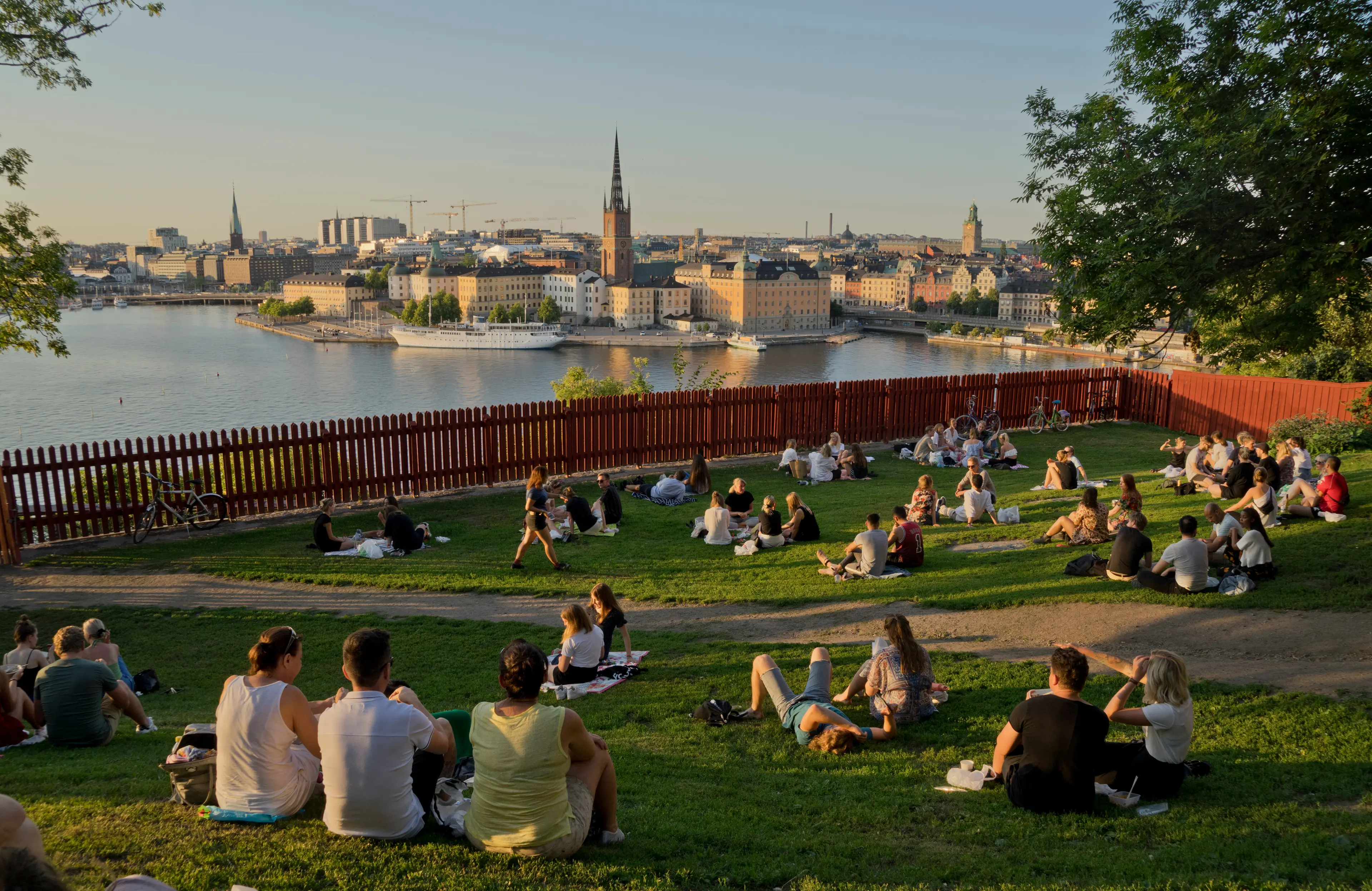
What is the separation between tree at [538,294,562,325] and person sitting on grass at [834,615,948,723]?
440 feet

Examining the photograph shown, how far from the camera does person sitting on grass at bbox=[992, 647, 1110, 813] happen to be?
192 inches

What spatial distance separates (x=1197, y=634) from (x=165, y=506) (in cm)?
1280

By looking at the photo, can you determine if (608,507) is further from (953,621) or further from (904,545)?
(953,621)

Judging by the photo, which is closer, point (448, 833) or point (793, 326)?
point (448, 833)

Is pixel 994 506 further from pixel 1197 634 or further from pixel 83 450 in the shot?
pixel 83 450

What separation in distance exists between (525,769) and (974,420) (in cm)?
1823

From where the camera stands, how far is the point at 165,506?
44.4ft

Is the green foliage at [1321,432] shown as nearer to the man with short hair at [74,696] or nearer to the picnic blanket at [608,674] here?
the picnic blanket at [608,674]

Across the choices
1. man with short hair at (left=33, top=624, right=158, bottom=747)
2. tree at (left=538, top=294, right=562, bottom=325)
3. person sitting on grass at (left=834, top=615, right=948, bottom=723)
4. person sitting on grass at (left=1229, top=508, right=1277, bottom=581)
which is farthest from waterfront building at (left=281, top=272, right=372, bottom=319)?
person sitting on grass at (left=834, top=615, right=948, bottom=723)

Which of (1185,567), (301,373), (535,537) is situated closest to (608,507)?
(535,537)

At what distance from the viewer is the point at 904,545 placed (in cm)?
1070

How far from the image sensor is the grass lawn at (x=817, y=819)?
13.6 ft

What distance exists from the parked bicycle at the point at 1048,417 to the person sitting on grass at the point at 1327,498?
10.6m

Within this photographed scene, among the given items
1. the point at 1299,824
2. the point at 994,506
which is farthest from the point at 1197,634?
the point at 994,506
